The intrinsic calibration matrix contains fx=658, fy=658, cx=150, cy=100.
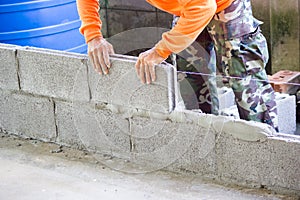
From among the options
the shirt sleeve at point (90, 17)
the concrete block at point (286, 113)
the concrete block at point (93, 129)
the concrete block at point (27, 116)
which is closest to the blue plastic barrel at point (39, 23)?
the concrete block at point (27, 116)

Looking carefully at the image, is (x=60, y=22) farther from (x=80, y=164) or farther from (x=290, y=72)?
(x=290, y=72)

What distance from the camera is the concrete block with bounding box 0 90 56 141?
3.52m

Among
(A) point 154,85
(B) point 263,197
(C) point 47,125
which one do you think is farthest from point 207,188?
(C) point 47,125

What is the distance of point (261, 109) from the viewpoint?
3014mm

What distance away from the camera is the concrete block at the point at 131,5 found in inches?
189

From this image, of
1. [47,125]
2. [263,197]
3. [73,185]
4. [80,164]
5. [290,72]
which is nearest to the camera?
[263,197]

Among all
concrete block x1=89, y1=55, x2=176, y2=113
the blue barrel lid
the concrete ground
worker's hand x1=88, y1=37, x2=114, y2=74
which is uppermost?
the blue barrel lid

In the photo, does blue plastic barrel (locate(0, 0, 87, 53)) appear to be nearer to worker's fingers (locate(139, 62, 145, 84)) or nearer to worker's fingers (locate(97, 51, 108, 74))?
worker's fingers (locate(97, 51, 108, 74))

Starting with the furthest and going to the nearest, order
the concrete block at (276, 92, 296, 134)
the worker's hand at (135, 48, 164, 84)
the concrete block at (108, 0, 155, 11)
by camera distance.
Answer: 1. the concrete block at (108, 0, 155, 11)
2. the concrete block at (276, 92, 296, 134)
3. the worker's hand at (135, 48, 164, 84)

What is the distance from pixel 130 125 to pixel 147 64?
406mm

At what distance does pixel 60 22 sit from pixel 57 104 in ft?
1.70

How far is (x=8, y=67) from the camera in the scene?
11.7 ft

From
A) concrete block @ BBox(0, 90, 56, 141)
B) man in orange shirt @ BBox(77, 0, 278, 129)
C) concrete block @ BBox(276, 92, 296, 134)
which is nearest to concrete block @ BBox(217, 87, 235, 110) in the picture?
concrete block @ BBox(276, 92, 296, 134)

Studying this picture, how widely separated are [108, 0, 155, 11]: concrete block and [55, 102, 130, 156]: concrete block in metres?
1.59
